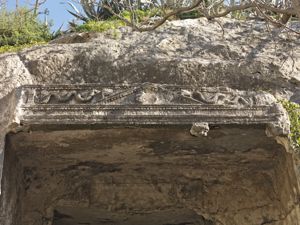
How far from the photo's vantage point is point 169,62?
461 centimetres

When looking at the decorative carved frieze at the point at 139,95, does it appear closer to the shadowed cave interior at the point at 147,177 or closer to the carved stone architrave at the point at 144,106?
the carved stone architrave at the point at 144,106

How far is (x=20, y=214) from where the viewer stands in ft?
15.2

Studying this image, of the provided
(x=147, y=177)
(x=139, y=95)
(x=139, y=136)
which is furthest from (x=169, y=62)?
(x=147, y=177)

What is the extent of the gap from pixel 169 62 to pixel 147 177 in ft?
3.53

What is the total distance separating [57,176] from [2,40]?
2.00m

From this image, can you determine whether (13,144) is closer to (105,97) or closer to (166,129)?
(105,97)

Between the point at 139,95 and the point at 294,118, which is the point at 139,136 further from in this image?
the point at 294,118

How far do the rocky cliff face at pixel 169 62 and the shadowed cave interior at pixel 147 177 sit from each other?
1.74ft

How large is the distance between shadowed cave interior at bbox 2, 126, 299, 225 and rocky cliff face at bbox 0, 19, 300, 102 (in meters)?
0.53

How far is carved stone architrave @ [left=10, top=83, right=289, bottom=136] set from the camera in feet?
13.0

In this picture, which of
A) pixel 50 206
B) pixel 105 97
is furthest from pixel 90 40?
pixel 50 206

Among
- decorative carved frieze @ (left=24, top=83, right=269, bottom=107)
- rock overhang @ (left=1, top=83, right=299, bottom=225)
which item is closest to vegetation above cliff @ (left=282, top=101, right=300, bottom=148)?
rock overhang @ (left=1, top=83, right=299, bottom=225)

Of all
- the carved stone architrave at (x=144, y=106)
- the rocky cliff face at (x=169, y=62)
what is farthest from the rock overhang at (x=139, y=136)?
the rocky cliff face at (x=169, y=62)

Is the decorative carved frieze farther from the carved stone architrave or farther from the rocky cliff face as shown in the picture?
the rocky cliff face
